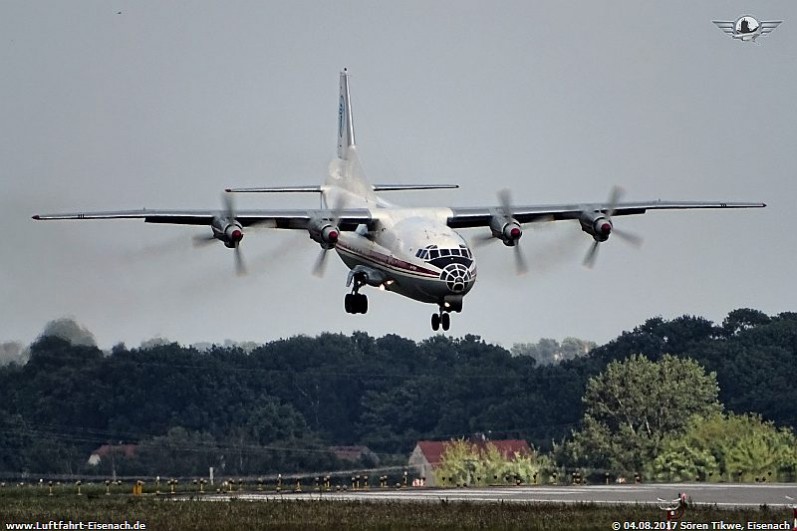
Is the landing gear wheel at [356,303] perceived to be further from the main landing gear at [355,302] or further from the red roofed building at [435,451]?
the red roofed building at [435,451]

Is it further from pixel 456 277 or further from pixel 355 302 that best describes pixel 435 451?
pixel 456 277

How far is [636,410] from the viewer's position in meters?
120

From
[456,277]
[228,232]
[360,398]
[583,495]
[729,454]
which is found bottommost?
[583,495]

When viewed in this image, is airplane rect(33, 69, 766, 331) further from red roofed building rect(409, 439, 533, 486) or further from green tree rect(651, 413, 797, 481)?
red roofed building rect(409, 439, 533, 486)

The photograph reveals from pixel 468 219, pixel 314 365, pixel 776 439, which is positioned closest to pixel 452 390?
pixel 314 365

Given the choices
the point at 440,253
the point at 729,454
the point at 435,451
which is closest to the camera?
the point at 440,253

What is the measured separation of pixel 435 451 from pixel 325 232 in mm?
63711

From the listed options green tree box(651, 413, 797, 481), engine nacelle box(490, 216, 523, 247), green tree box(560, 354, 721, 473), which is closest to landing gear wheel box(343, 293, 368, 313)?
engine nacelle box(490, 216, 523, 247)

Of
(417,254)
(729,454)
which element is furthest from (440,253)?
(729,454)

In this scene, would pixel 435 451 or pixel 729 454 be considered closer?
pixel 729 454

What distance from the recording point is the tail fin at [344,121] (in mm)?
86188

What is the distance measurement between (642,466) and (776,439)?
10.9 meters

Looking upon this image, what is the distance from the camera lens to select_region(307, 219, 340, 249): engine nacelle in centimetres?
7131

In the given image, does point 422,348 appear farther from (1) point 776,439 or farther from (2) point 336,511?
(2) point 336,511
